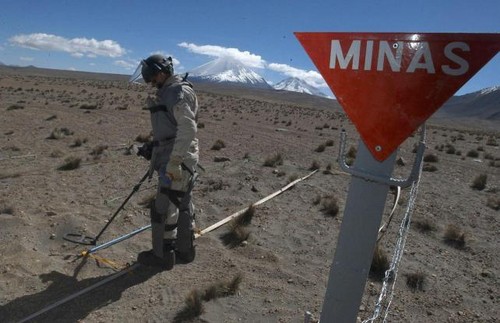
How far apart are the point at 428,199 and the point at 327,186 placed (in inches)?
82.1

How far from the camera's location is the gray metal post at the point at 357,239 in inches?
68.8

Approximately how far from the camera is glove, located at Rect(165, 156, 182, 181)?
4.31 m

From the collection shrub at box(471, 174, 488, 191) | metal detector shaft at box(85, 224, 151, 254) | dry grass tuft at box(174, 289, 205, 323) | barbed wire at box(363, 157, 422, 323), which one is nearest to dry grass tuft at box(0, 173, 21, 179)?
metal detector shaft at box(85, 224, 151, 254)

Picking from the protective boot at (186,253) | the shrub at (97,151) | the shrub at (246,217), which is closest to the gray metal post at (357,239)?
the protective boot at (186,253)

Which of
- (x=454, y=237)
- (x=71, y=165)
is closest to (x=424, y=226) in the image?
(x=454, y=237)

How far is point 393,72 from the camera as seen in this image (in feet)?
5.31

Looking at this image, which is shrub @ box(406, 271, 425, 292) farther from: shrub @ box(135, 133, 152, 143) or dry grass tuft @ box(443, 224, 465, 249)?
shrub @ box(135, 133, 152, 143)

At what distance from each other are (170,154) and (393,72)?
324cm

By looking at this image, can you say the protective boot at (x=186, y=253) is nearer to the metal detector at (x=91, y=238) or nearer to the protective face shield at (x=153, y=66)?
the metal detector at (x=91, y=238)

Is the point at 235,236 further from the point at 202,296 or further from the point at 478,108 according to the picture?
the point at 478,108

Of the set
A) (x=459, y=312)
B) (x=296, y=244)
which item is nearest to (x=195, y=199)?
(x=296, y=244)

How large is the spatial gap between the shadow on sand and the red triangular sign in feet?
11.0

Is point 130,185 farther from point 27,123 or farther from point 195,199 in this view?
point 27,123

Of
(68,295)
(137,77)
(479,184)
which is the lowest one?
(68,295)
